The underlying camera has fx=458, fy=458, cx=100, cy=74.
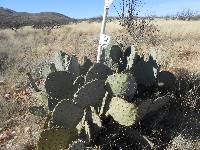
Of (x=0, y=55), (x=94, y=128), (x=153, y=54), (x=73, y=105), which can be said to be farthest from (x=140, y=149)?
(x=0, y=55)

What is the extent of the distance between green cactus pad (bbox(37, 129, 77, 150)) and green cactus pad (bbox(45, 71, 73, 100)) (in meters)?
0.58

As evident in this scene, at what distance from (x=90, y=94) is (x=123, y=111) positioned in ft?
1.43

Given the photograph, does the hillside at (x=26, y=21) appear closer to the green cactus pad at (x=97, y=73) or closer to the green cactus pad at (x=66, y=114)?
the green cactus pad at (x=97, y=73)

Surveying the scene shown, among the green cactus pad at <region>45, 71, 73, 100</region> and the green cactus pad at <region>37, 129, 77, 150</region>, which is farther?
the green cactus pad at <region>45, 71, 73, 100</region>

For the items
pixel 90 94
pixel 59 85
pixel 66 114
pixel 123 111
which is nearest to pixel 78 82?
pixel 59 85

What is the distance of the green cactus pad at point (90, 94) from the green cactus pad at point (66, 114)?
0.28 ft

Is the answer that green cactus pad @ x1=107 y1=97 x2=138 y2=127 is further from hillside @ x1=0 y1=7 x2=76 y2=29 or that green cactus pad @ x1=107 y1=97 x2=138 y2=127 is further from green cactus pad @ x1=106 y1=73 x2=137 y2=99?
hillside @ x1=0 y1=7 x2=76 y2=29

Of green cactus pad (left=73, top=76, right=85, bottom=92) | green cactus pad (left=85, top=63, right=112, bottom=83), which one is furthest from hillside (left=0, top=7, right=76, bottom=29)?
green cactus pad (left=85, top=63, right=112, bottom=83)

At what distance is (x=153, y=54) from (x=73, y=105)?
159 cm

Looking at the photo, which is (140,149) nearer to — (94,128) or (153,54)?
(94,128)

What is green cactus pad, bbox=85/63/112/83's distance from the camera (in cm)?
532

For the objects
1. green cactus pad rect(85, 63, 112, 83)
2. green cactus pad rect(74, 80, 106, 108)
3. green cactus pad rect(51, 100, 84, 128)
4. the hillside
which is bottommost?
the hillside

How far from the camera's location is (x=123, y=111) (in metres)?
4.91

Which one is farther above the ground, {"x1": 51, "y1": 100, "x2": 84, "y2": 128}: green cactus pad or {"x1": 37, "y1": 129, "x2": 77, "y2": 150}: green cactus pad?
{"x1": 51, "y1": 100, "x2": 84, "y2": 128}: green cactus pad
